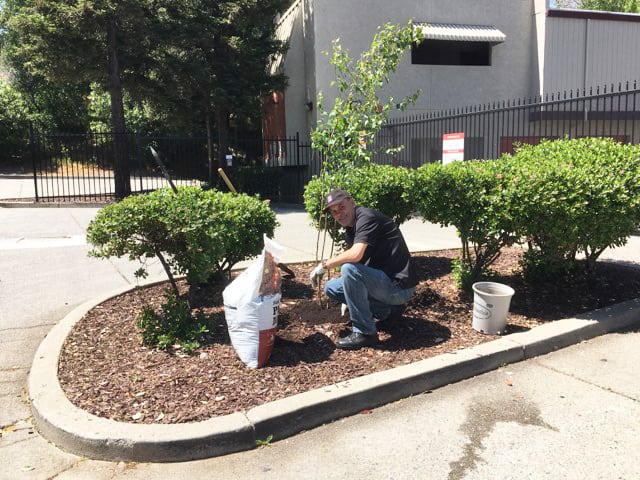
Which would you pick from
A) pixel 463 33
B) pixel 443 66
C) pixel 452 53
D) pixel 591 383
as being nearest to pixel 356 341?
pixel 591 383

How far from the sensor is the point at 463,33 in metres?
17.0

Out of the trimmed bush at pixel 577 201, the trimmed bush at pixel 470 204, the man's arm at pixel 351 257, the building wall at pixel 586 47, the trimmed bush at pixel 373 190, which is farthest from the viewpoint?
the building wall at pixel 586 47

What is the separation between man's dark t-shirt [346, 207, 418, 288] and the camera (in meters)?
4.41

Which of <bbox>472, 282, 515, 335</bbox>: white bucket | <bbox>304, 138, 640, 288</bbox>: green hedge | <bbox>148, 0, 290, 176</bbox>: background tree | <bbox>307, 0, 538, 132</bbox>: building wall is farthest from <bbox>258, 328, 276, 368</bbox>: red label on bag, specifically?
<bbox>307, 0, 538, 132</bbox>: building wall

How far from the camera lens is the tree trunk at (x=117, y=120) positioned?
15.3 metres

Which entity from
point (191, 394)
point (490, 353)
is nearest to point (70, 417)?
point (191, 394)

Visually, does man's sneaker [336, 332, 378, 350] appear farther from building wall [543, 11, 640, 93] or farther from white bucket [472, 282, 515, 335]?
building wall [543, 11, 640, 93]

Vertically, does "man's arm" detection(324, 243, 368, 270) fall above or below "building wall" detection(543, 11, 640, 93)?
below

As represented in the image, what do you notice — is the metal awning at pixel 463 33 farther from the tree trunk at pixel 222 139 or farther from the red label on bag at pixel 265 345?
the red label on bag at pixel 265 345

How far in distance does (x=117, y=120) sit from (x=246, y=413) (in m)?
14.9

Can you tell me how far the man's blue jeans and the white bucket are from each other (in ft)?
2.24

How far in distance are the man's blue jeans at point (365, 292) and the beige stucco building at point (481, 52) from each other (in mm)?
13264

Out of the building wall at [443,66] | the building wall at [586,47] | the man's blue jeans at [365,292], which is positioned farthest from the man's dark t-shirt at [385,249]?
the building wall at [586,47]

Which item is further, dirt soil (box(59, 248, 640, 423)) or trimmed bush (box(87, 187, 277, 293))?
trimmed bush (box(87, 187, 277, 293))
